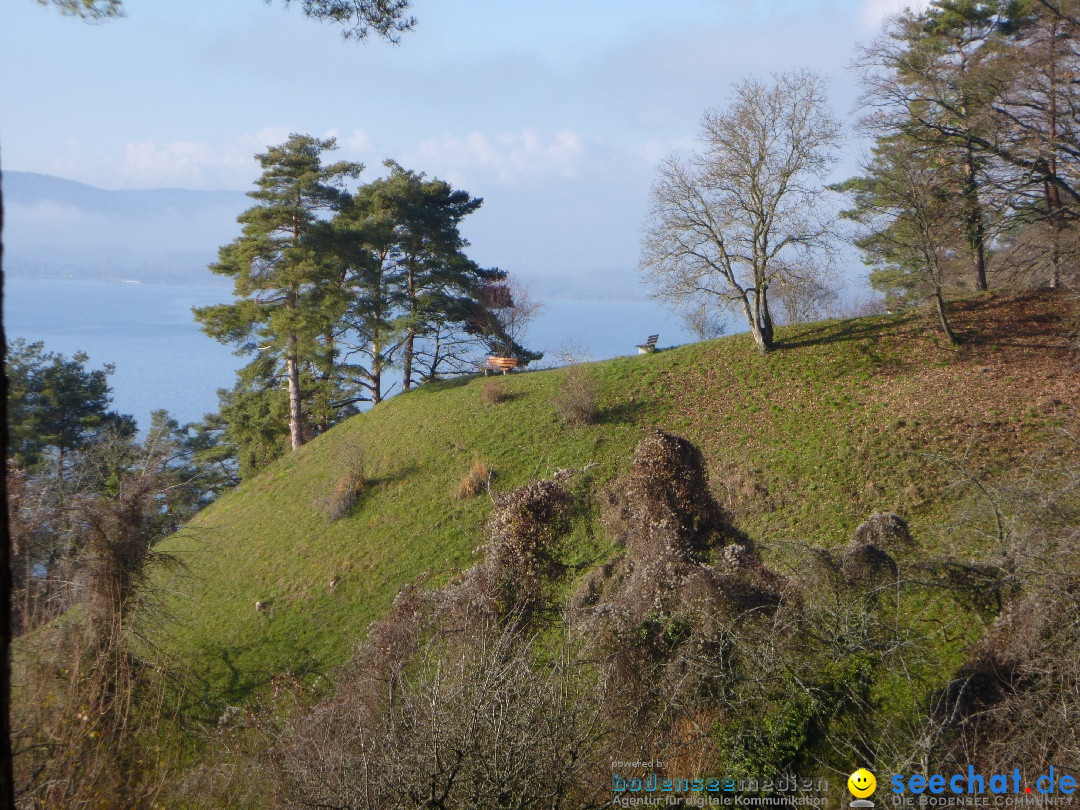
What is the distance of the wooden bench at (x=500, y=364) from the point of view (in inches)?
1011

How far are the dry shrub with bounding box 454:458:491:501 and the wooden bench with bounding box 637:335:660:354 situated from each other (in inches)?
341

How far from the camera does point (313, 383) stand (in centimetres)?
2920

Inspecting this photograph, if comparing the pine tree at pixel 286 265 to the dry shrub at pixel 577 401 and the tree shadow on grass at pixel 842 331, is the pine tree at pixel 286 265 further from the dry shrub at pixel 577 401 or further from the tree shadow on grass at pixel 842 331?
the tree shadow on grass at pixel 842 331

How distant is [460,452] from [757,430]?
7992 mm

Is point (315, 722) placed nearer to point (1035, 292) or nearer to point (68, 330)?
point (1035, 292)

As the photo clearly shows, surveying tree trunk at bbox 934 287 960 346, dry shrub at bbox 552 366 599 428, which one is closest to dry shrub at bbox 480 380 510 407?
dry shrub at bbox 552 366 599 428

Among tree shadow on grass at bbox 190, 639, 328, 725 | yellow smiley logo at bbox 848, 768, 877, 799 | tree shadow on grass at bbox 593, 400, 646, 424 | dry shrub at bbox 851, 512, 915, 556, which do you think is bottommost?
tree shadow on grass at bbox 190, 639, 328, 725

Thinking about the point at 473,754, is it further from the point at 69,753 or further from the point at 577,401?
the point at 577,401

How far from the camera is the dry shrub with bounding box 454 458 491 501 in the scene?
17.9m

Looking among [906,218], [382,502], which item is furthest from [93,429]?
[906,218]

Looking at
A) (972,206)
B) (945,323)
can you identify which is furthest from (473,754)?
(972,206)

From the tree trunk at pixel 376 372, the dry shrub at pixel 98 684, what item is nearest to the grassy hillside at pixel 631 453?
the dry shrub at pixel 98 684

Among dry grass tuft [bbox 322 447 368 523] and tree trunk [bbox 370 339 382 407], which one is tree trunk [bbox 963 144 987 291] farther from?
tree trunk [bbox 370 339 382 407]

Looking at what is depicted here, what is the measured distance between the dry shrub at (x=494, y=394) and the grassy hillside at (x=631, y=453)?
0.80 ft
